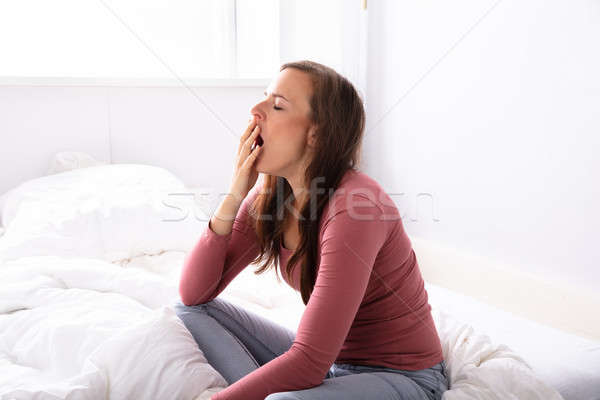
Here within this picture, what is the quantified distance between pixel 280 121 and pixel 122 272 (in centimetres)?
64

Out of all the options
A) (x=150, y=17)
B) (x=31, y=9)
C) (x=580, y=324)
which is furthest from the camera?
(x=150, y=17)

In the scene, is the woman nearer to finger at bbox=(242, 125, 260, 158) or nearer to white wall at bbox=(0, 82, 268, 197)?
finger at bbox=(242, 125, 260, 158)

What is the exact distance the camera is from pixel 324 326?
35.2 inches

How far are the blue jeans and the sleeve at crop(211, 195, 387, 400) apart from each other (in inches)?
1.1

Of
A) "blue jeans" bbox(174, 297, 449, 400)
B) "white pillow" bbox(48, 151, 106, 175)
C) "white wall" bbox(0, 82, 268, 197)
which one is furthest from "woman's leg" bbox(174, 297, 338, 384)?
"white wall" bbox(0, 82, 268, 197)

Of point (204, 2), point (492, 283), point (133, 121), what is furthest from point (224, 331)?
point (204, 2)

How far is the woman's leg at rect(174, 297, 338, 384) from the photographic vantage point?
108 centimetres

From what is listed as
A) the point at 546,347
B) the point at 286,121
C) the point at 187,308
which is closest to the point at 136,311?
the point at 187,308

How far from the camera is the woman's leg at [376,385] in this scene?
0.88 meters

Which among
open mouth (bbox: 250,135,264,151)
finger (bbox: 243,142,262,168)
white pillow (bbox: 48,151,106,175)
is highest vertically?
open mouth (bbox: 250,135,264,151)

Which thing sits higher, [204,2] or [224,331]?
[204,2]

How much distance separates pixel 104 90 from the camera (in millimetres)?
2389

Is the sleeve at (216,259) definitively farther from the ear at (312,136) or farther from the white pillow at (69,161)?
the white pillow at (69,161)

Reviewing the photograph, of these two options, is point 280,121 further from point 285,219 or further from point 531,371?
point 531,371
